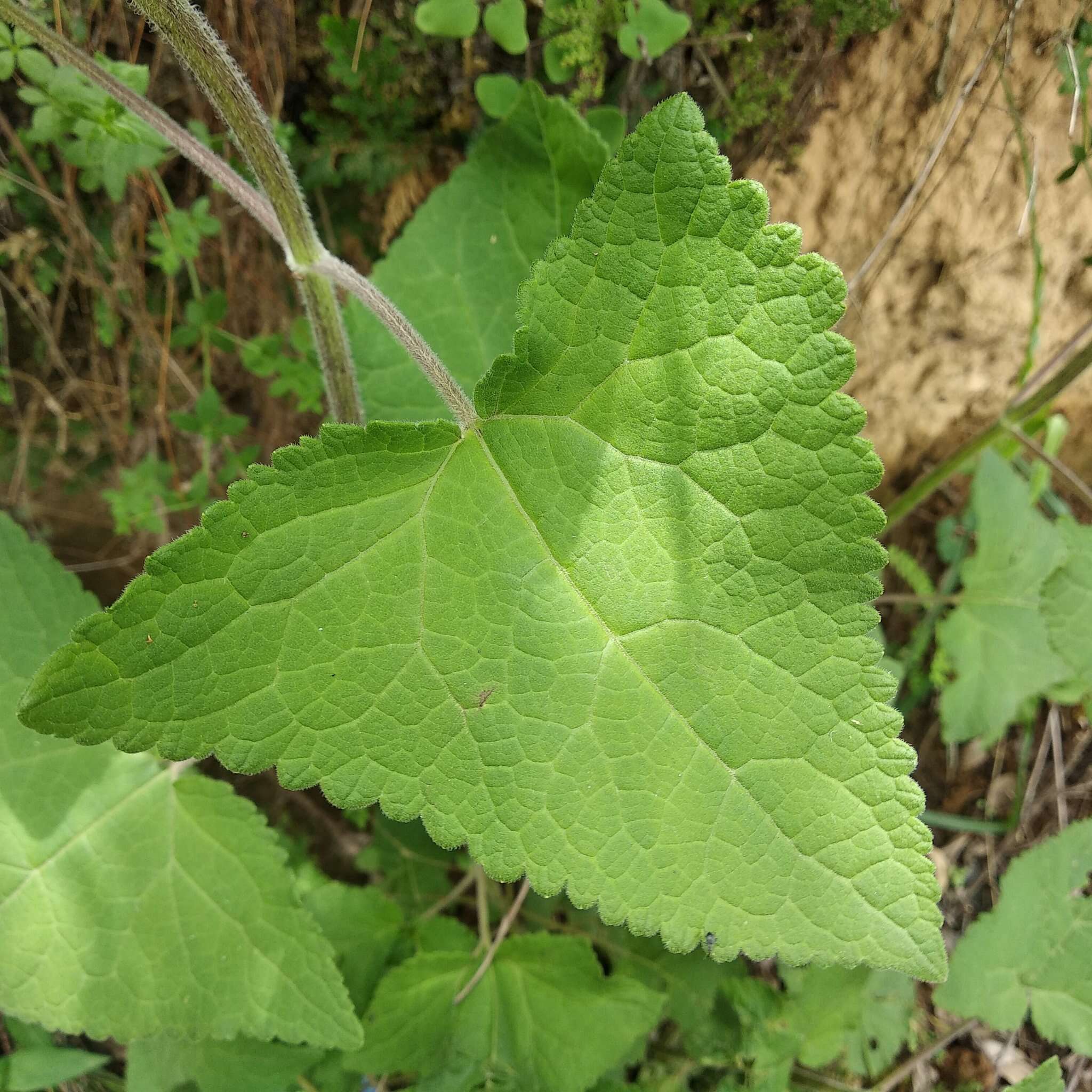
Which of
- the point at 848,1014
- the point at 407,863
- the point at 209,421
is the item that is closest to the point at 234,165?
the point at 209,421

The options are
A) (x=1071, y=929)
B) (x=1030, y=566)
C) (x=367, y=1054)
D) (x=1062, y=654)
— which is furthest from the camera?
(x=1030, y=566)

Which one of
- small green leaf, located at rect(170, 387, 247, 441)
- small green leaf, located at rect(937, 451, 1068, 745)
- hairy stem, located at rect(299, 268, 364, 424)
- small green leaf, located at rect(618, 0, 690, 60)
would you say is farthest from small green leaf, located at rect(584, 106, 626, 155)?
small green leaf, located at rect(937, 451, 1068, 745)

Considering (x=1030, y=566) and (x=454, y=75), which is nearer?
(x=454, y=75)

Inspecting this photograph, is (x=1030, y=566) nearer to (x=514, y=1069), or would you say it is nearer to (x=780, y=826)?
(x=780, y=826)

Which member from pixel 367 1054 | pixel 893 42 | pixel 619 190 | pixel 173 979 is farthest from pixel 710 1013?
pixel 893 42

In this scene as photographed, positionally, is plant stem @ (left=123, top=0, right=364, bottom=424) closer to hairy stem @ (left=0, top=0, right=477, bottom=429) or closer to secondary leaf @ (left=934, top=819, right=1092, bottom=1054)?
hairy stem @ (left=0, top=0, right=477, bottom=429)
